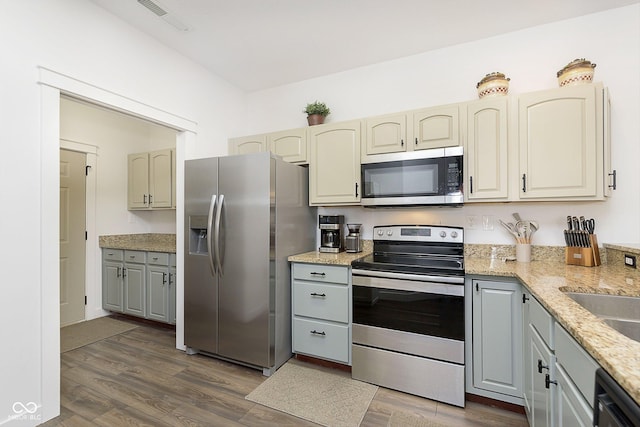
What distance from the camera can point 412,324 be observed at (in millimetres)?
2078

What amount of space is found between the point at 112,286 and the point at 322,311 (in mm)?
2923

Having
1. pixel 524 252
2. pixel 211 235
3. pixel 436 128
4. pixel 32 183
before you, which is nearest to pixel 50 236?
pixel 32 183

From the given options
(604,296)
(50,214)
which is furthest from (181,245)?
(604,296)

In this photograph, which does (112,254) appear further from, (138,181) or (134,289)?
(138,181)

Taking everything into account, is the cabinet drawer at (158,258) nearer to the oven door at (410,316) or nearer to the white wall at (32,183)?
the white wall at (32,183)

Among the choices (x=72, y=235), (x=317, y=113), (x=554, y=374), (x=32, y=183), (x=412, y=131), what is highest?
(x=317, y=113)

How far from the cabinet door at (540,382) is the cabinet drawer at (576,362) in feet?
0.44

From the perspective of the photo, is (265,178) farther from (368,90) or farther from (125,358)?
(125,358)

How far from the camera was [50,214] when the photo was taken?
1.88 meters

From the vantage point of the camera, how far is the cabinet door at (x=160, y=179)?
3705 mm

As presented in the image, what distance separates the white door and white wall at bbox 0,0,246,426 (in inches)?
79.4

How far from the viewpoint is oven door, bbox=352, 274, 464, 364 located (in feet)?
6.42

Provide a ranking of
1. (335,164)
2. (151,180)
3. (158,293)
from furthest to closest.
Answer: (151,180)
(158,293)
(335,164)

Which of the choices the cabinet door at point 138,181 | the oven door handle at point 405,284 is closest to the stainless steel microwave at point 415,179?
the oven door handle at point 405,284
